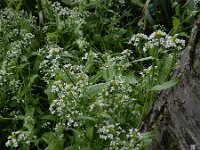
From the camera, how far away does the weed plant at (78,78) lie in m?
1.89

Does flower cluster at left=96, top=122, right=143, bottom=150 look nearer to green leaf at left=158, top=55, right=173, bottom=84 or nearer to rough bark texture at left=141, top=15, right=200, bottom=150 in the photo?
rough bark texture at left=141, top=15, right=200, bottom=150

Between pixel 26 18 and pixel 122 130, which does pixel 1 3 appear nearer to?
pixel 26 18

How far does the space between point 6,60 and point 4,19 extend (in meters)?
0.61

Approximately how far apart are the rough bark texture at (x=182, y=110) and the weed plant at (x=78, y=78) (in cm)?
6

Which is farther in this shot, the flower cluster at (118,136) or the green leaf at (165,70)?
the green leaf at (165,70)

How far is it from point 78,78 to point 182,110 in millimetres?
465

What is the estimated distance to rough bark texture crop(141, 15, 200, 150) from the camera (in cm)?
166

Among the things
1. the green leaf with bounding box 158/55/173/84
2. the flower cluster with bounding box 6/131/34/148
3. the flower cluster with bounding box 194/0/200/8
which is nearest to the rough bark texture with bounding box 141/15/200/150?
the green leaf with bounding box 158/55/173/84

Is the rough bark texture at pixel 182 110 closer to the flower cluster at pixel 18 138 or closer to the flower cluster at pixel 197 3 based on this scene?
the flower cluster at pixel 18 138

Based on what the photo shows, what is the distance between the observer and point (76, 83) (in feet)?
6.60

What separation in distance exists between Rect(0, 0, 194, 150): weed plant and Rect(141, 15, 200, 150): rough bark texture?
57 millimetres

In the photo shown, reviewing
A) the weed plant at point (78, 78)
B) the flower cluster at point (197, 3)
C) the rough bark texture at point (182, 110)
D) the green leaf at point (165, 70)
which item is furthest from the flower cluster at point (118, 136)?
the flower cluster at point (197, 3)

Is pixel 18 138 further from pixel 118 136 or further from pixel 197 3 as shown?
pixel 197 3

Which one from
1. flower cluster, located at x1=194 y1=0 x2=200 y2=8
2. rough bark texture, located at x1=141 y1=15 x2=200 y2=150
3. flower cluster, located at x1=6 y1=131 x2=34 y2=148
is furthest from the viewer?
flower cluster, located at x1=194 y1=0 x2=200 y2=8
